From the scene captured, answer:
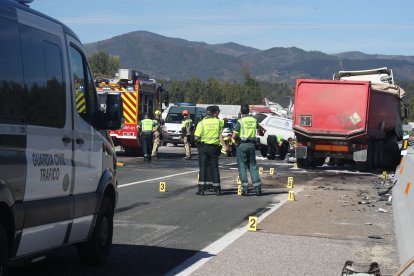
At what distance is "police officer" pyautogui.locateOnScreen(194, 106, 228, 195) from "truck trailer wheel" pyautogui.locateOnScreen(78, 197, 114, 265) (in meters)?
7.71

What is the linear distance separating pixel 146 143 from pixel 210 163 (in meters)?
11.2

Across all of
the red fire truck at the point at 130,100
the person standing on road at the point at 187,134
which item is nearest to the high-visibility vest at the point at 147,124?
the red fire truck at the point at 130,100

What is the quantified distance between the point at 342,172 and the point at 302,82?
3250 mm

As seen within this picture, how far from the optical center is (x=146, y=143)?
26875mm

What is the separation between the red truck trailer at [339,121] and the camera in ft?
78.8

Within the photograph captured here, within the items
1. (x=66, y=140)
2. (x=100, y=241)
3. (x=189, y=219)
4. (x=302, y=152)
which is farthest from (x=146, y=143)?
(x=66, y=140)

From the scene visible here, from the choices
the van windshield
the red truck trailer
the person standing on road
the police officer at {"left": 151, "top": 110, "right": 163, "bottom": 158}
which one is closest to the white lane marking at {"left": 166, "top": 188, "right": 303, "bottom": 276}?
the red truck trailer

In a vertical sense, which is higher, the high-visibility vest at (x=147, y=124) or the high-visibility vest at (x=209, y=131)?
the high-visibility vest at (x=209, y=131)

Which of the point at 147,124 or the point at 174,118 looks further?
the point at 174,118

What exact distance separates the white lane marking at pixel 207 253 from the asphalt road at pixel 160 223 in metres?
0.10

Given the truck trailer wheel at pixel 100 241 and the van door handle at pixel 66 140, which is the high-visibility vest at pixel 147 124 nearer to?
the truck trailer wheel at pixel 100 241

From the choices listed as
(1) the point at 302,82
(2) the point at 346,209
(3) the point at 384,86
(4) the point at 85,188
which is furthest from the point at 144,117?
(4) the point at 85,188

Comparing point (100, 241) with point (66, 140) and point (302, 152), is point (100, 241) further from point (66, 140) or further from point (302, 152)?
point (302, 152)

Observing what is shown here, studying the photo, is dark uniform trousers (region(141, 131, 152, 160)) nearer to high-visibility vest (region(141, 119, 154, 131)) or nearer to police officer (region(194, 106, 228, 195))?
high-visibility vest (region(141, 119, 154, 131))
